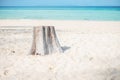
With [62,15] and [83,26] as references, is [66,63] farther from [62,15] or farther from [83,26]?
[62,15]

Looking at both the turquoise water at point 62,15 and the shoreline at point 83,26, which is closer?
the shoreline at point 83,26

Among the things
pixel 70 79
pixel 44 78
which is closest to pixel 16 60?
pixel 44 78

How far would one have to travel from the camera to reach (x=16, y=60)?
2.96 meters

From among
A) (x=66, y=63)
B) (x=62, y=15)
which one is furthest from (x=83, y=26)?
(x=62, y=15)

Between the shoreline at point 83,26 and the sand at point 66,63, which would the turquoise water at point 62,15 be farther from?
the sand at point 66,63

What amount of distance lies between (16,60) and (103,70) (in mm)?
1150

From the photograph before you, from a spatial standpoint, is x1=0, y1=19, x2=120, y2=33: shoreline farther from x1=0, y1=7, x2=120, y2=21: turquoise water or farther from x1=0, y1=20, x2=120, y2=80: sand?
x1=0, y1=7, x2=120, y2=21: turquoise water

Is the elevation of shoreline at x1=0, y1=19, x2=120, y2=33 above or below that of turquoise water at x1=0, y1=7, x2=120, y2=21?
above

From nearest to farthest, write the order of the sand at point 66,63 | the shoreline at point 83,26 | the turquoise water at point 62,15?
the sand at point 66,63, the shoreline at point 83,26, the turquoise water at point 62,15

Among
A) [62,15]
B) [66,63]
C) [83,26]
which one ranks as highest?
[66,63]

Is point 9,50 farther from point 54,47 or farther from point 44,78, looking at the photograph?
point 44,78

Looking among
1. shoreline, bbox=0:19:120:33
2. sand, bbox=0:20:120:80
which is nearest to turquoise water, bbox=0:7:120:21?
shoreline, bbox=0:19:120:33

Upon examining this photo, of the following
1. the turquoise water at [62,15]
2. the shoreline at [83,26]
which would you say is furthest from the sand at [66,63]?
the turquoise water at [62,15]

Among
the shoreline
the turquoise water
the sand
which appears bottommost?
the turquoise water
